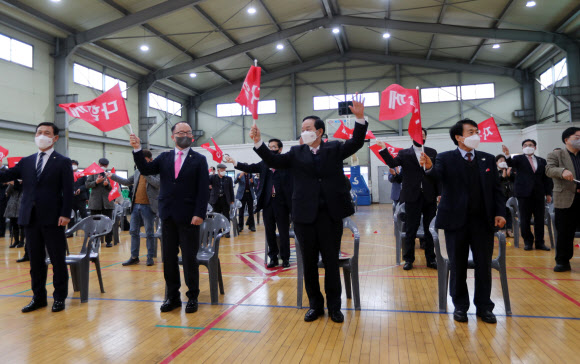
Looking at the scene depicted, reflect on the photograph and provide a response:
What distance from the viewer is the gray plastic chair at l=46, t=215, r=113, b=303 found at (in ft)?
12.7

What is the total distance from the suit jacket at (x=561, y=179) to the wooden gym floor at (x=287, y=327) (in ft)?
2.90

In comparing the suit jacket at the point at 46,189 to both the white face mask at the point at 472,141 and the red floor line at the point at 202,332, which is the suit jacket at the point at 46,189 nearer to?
the red floor line at the point at 202,332

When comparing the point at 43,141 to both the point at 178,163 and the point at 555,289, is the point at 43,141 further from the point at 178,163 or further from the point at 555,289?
→ the point at 555,289

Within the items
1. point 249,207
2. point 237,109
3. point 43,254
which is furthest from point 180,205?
point 237,109

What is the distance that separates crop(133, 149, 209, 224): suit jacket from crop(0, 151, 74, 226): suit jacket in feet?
2.59

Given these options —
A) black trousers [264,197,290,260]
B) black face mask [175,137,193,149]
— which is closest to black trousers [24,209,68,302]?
black face mask [175,137,193,149]

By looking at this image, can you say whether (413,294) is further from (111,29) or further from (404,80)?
(404,80)

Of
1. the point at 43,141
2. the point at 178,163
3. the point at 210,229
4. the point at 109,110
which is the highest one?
the point at 109,110

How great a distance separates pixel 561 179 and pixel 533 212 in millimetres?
1738

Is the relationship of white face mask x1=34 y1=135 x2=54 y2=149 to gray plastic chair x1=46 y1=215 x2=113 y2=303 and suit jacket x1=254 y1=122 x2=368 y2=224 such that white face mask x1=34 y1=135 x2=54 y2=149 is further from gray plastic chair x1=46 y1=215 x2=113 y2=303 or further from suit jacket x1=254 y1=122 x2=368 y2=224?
suit jacket x1=254 y1=122 x2=368 y2=224

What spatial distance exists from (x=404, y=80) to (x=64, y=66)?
16150mm

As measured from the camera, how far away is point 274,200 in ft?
16.9

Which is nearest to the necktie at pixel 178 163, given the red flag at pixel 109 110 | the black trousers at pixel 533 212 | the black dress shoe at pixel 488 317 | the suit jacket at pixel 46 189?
the red flag at pixel 109 110

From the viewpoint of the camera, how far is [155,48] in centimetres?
1644
